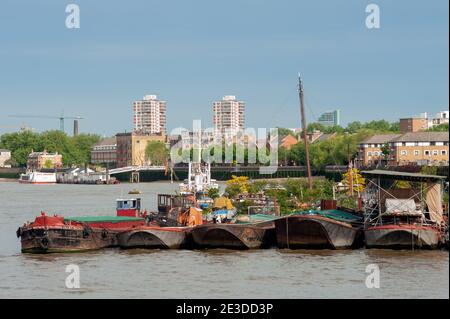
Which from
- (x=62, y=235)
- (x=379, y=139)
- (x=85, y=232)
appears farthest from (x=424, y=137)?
(x=62, y=235)

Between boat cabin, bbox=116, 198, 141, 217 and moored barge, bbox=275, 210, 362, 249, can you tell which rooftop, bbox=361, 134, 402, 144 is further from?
moored barge, bbox=275, 210, 362, 249

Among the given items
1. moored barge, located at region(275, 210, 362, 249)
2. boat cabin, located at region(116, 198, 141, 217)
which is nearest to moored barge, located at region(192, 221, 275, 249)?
moored barge, located at region(275, 210, 362, 249)

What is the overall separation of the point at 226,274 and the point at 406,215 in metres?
10.9

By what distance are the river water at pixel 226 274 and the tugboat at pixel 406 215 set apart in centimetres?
64

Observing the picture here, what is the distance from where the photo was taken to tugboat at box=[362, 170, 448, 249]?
4650 centimetres

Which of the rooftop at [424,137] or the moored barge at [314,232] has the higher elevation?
the rooftop at [424,137]

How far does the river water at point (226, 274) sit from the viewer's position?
1462 inches

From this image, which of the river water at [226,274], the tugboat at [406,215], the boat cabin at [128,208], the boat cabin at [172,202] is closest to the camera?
the river water at [226,274]

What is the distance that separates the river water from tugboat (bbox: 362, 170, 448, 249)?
642 mm

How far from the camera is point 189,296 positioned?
36469mm

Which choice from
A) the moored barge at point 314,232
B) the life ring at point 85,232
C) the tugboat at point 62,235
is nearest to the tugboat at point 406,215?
the moored barge at point 314,232

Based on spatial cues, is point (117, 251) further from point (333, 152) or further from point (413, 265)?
point (333, 152)

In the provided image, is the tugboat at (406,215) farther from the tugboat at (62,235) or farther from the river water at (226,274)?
the tugboat at (62,235)

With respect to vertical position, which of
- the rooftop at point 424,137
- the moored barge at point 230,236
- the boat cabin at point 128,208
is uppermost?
the rooftop at point 424,137
